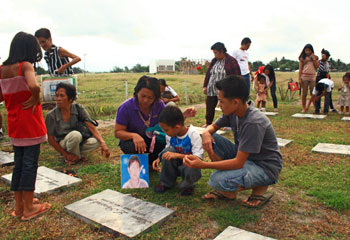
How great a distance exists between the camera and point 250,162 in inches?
99.3

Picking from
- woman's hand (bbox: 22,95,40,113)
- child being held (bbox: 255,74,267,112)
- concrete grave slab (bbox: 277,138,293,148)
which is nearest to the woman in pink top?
child being held (bbox: 255,74,267,112)

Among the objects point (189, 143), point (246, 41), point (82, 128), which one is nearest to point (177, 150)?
point (189, 143)

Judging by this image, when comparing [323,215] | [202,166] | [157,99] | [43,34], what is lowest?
[323,215]

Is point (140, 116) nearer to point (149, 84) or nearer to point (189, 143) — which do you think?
point (149, 84)

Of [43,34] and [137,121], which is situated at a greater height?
[43,34]

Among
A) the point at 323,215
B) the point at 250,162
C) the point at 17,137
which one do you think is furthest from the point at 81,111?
the point at 323,215

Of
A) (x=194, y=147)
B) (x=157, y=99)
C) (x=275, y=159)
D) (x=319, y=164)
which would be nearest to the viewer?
(x=275, y=159)

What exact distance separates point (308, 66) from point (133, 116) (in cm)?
617

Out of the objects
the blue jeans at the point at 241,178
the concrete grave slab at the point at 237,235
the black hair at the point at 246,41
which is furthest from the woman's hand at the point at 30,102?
the black hair at the point at 246,41

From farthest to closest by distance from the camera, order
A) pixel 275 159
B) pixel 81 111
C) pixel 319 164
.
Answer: pixel 81 111, pixel 319 164, pixel 275 159

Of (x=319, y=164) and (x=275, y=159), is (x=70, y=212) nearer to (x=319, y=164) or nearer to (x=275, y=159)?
(x=275, y=159)

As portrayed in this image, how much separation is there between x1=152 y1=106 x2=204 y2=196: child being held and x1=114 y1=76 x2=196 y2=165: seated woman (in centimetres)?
35

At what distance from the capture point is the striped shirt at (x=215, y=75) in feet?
18.5

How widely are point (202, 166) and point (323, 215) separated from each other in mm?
1088
